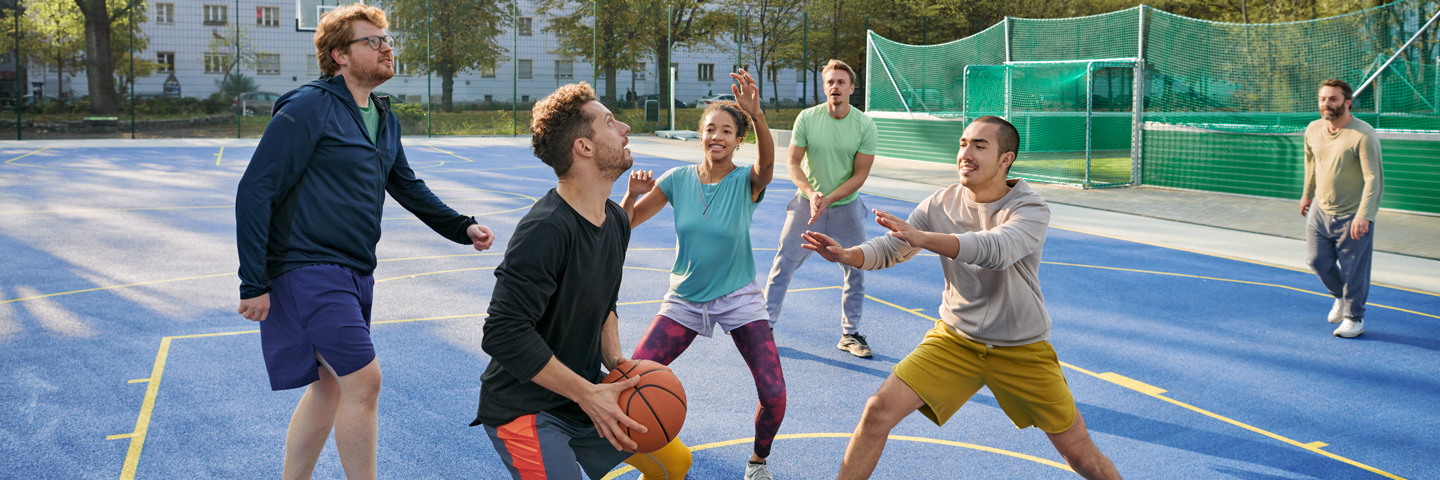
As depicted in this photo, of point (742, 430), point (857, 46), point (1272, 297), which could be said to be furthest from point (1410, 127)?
point (857, 46)

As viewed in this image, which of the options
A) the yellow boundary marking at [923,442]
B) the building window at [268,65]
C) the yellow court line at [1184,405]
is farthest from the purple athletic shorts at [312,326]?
the building window at [268,65]

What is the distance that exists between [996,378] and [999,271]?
1.28ft

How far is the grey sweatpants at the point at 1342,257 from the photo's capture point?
6.57 metres

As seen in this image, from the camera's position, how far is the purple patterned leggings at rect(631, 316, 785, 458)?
391cm

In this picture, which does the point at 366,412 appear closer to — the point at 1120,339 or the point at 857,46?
the point at 1120,339

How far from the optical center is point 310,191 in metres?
3.22

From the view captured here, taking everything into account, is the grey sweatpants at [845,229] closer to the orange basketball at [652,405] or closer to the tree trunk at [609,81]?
the orange basketball at [652,405]

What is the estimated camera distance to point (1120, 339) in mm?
6570

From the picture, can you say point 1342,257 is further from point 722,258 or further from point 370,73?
point 370,73

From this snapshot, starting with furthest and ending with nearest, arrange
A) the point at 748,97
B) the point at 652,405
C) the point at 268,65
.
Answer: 1. the point at 268,65
2. the point at 748,97
3. the point at 652,405

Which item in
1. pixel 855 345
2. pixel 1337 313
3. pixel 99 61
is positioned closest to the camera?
pixel 855 345

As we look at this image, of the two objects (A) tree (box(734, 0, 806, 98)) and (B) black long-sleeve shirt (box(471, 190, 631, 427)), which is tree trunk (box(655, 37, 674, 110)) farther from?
(B) black long-sleeve shirt (box(471, 190, 631, 427))

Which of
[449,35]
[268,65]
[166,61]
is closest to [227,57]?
[166,61]

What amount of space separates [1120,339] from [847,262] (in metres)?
4.02
